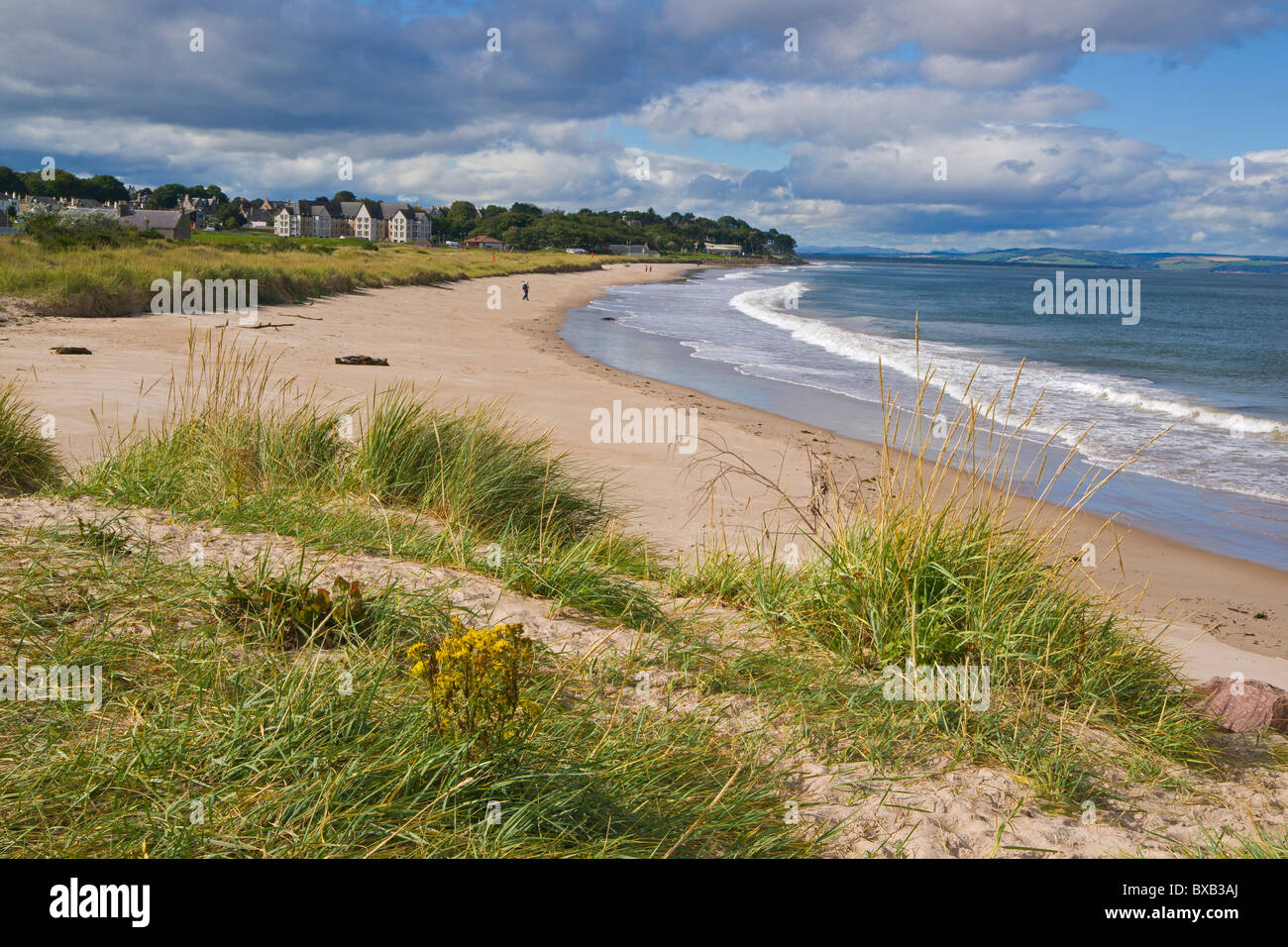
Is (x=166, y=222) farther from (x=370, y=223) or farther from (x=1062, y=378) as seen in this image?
(x=1062, y=378)

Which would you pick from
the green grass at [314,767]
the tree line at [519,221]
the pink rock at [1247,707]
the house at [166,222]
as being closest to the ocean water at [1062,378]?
the pink rock at [1247,707]

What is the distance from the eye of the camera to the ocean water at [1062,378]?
1186 cm

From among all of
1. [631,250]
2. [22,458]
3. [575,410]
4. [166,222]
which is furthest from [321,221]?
[22,458]

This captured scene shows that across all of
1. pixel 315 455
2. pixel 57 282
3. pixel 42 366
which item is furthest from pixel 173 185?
pixel 315 455

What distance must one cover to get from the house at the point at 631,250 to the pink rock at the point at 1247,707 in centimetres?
14823

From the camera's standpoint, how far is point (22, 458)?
6125 millimetres

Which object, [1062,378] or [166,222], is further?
[166,222]

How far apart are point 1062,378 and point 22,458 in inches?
979

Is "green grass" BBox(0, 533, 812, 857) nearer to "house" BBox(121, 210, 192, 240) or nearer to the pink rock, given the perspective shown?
the pink rock

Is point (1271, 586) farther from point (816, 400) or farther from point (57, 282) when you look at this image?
point (57, 282)

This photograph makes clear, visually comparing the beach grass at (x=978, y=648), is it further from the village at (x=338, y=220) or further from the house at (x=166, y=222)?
the village at (x=338, y=220)

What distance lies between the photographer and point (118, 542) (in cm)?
442

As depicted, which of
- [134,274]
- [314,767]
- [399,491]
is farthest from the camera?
[134,274]
